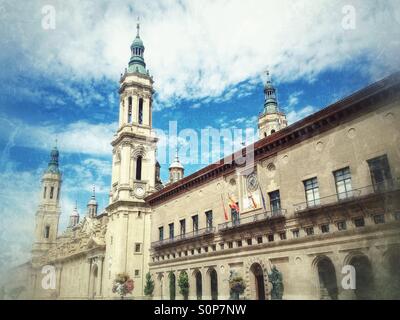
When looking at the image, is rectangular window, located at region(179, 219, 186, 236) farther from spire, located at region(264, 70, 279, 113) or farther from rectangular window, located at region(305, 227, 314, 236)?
spire, located at region(264, 70, 279, 113)

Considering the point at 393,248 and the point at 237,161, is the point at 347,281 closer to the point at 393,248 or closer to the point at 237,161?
the point at 393,248

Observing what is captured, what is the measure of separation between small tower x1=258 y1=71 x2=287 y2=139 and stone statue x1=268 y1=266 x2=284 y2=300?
4604cm

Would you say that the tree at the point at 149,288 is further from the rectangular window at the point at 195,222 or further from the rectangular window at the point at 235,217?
the rectangular window at the point at 235,217

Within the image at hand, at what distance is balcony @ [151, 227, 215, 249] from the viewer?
125 ft

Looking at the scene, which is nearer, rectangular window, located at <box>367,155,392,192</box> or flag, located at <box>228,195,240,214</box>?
rectangular window, located at <box>367,155,392,192</box>

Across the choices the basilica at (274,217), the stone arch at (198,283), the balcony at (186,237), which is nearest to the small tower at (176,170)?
the basilica at (274,217)

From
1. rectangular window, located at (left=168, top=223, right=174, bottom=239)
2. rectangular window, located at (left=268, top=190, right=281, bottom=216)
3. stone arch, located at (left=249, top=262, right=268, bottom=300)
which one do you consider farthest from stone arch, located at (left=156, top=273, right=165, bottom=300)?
rectangular window, located at (left=268, top=190, right=281, bottom=216)

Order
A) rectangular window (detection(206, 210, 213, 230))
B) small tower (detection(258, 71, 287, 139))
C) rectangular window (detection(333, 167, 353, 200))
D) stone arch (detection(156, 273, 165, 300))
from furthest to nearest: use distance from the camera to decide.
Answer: small tower (detection(258, 71, 287, 139))
stone arch (detection(156, 273, 165, 300))
rectangular window (detection(206, 210, 213, 230))
rectangular window (detection(333, 167, 353, 200))

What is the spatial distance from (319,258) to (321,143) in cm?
845

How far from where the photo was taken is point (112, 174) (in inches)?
2239

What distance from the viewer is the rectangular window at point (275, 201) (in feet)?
99.5

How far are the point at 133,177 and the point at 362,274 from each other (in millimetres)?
36980

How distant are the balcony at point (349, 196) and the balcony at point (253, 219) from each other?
1647 mm
